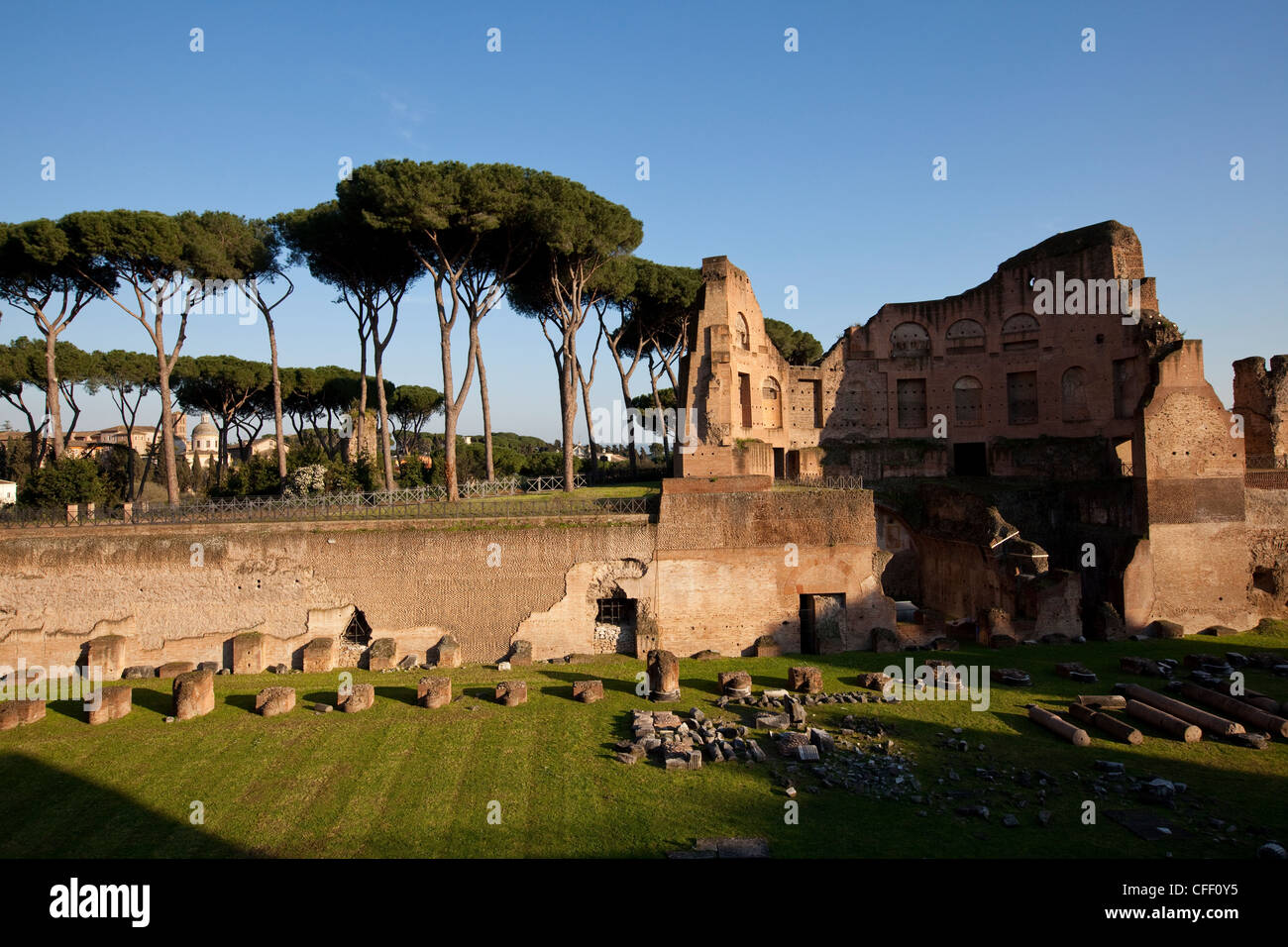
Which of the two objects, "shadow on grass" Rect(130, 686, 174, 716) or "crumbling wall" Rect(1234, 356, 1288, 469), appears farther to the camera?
"crumbling wall" Rect(1234, 356, 1288, 469)

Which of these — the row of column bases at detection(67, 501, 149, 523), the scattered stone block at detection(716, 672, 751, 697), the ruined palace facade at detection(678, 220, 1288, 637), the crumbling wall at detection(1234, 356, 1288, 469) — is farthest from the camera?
the crumbling wall at detection(1234, 356, 1288, 469)

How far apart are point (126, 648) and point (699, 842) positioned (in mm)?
12161

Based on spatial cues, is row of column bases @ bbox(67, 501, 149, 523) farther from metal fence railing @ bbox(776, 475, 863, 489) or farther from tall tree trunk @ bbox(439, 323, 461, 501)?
metal fence railing @ bbox(776, 475, 863, 489)

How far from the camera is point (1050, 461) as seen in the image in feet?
69.4

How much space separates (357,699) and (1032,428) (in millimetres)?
20290

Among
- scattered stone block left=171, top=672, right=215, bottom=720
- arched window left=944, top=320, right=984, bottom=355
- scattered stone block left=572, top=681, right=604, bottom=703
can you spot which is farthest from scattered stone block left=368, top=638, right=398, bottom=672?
arched window left=944, top=320, right=984, bottom=355

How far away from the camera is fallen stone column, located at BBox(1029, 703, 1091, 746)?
356 inches

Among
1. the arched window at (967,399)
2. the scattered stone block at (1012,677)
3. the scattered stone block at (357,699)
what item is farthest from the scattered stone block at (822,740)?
the arched window at (967,399)

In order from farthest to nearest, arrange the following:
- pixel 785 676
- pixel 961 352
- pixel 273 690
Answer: pixel 961 352 → pixel 785 676 → pixel 273 690

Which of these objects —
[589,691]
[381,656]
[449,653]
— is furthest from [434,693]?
[381,656]

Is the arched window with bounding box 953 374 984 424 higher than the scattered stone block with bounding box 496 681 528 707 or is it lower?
higher

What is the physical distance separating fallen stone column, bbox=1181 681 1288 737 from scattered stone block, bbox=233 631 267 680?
15.2 m
